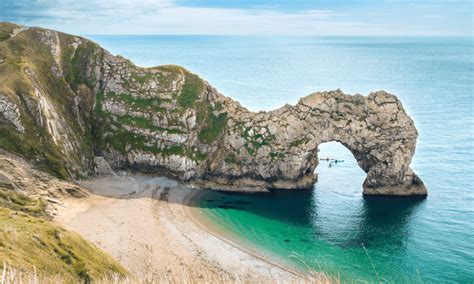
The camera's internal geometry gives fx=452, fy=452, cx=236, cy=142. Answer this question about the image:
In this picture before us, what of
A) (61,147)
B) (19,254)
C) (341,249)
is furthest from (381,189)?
(19,254)

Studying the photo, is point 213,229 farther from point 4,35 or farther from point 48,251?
point 4,35

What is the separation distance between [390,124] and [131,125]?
47483 millimetres

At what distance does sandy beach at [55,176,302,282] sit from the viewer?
53906 millimetres

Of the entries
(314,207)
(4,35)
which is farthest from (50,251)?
(4,35)

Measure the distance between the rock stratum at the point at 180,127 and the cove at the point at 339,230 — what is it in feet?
14.2

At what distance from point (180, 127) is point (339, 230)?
34737mm

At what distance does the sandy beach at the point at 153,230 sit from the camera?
5391cm

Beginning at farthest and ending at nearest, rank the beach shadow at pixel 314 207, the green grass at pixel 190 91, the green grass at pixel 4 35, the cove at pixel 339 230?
1. the green grass at pixel 4 35
2. the green grass at pixel 190 91
3. the beach shadow at pixel 314 207
4. the cove at pixel 339 230

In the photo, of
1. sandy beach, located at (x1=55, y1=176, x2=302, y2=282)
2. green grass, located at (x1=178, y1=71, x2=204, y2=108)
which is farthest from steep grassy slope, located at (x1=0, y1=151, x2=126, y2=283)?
green grass, located at (x1=178, y1=71, x2=204, y2=108)

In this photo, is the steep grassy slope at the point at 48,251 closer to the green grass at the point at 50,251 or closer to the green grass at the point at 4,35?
the green grass at the point at 50,251

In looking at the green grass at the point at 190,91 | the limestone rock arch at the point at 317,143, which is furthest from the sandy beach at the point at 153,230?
the green grass at the point at 190,91

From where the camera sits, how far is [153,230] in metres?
63.0

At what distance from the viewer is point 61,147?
77.9 meters

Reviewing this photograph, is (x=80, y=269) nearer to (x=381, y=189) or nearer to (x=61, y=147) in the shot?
(x=61, y=147)
